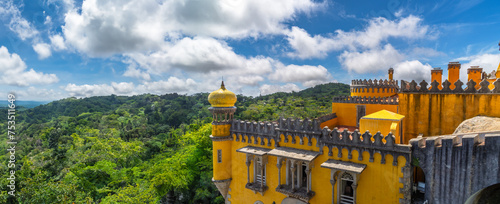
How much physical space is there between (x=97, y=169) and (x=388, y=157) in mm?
26411

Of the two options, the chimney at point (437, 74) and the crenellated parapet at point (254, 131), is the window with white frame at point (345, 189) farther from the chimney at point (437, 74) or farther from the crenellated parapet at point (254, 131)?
the chimney at point (437, 74)

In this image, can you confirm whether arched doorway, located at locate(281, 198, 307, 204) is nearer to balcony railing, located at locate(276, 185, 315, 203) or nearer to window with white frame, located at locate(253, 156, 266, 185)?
balcony railing, located at locate(276, 185, 315, 203)

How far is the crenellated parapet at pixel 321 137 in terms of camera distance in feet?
33.4

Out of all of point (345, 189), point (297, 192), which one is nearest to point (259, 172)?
point (297, 192)

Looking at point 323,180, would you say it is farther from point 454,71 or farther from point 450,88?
point 454,71

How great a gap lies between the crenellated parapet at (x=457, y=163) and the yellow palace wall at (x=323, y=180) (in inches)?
38.8

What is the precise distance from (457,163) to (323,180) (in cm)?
564

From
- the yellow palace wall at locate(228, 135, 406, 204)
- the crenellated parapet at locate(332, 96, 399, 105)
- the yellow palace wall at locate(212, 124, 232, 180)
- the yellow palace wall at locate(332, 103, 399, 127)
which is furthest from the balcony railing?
the crenellated parapet at locate(332, 96, 399, 105)

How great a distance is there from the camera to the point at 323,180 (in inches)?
479

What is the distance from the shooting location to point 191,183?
1030 inches

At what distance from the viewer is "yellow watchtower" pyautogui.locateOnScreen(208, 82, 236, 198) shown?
1513 cm

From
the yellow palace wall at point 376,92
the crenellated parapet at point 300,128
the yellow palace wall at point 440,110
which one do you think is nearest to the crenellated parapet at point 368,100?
the yellow palace wall at point 376,92

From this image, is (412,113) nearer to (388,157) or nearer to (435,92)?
(435,92)

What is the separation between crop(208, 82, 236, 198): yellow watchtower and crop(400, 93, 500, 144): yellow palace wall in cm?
1041
